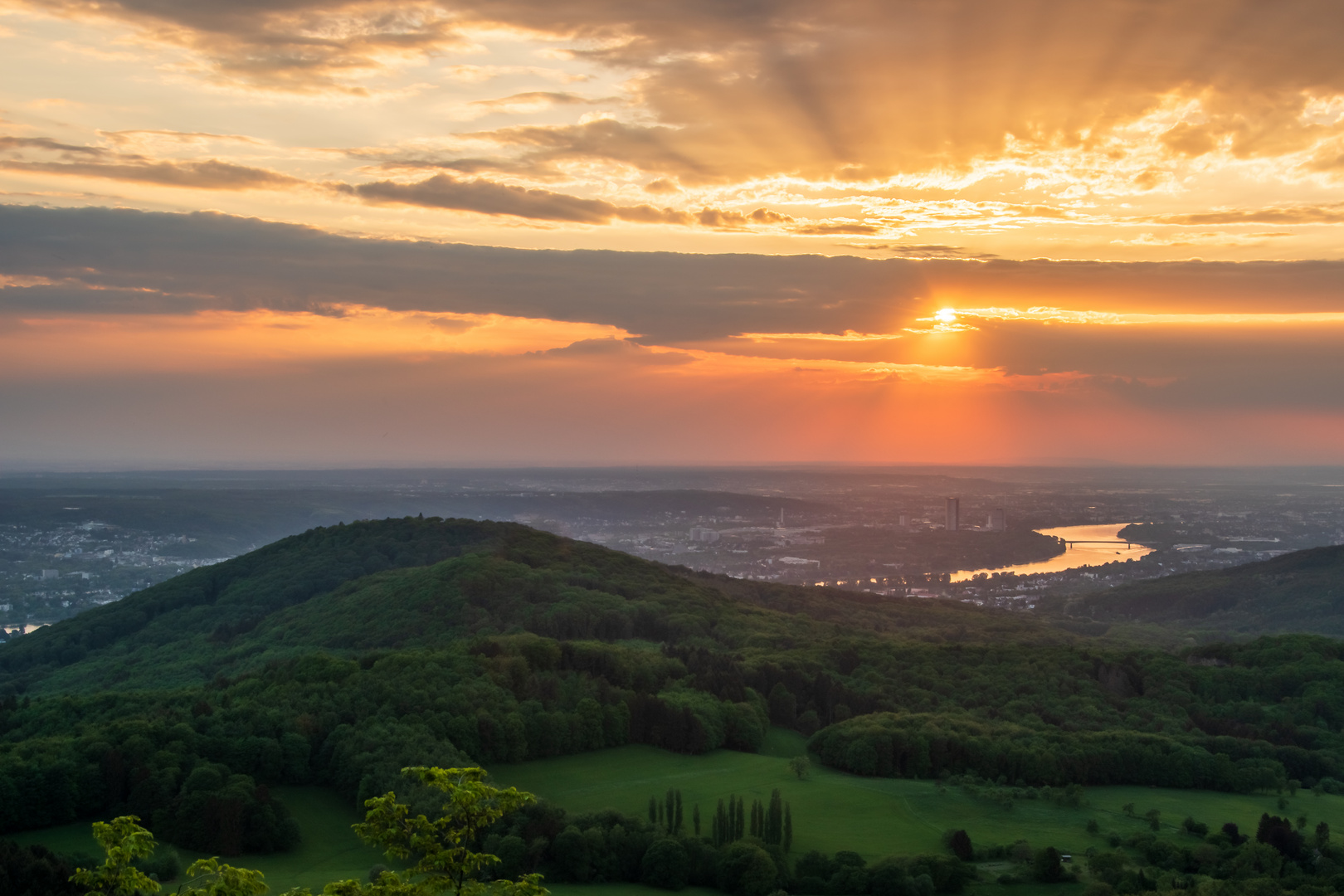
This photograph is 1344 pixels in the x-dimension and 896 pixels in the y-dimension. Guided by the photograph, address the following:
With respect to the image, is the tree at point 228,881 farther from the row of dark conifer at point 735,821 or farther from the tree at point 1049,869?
the tree at point 1049,869

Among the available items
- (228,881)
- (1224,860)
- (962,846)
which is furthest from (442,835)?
(1224,860)

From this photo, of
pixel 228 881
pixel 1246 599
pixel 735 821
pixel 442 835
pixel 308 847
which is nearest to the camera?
pixel 228 881

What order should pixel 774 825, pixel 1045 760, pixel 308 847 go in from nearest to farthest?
pixel 308 847, pixel 774 825, pixel 1045 760

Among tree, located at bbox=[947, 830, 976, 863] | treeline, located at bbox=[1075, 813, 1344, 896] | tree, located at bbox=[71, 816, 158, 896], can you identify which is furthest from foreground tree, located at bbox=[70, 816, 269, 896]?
tree, located at bbox=[947, 830, 976, 863]

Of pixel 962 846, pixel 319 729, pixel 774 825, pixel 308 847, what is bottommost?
pixel 308 847

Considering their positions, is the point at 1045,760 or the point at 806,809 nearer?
the point at 806,809

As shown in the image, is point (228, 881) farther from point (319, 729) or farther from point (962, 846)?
point (319, 729)
